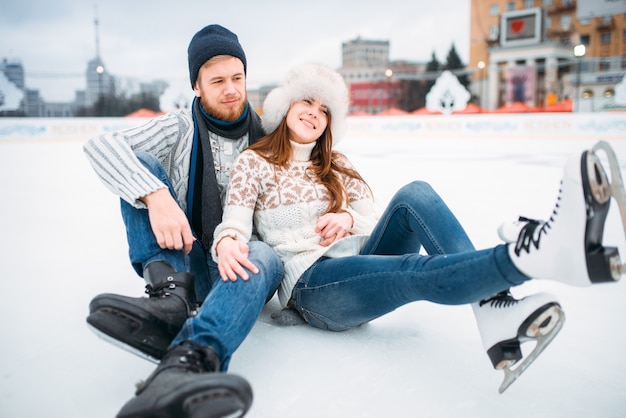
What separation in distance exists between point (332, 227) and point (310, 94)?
1.27 ft

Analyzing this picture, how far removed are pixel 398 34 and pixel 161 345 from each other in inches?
1719

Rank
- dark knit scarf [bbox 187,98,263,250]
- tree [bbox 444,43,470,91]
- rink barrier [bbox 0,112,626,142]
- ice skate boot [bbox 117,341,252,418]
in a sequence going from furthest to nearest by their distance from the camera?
tree [bbox 444,43,470,91]
rink barrier [bbox 0,112,626,142]
dark knit scarf [bbox 187,98,263,250]
ice skate boot [bbox 117,341,252,418]

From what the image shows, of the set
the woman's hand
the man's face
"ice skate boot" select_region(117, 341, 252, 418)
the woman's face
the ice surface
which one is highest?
the man's face

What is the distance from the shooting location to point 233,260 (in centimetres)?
87

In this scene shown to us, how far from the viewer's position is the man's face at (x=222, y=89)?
4.09 ft

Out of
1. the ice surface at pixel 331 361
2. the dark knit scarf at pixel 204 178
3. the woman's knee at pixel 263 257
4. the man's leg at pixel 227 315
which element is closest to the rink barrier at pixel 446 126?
the ice surface at pixel 331 361

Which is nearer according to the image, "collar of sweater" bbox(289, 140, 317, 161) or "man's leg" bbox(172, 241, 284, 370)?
"man's leg" bbox(172, 241, 284, 370)

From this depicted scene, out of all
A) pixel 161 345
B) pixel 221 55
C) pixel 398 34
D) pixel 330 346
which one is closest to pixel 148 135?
pixel 221 55

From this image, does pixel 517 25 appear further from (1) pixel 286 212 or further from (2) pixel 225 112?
(1) pixel 286 212

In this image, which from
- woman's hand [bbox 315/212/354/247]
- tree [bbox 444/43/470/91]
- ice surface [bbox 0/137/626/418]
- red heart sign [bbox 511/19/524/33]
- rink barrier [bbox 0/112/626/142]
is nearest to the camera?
ice surface [bbox 0/137/626/418]

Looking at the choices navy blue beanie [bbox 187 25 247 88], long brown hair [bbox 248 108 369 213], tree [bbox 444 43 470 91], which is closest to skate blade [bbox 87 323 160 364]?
long brown hair [bbox 248 108 369 213]

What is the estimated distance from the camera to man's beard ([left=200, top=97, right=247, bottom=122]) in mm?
1263

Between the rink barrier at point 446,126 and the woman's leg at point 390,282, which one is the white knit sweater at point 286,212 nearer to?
the woman's leg at point 390,282

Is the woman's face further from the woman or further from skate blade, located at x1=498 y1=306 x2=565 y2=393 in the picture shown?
skate blade, located at x1=498 y1=306 x2=565 y2=393
